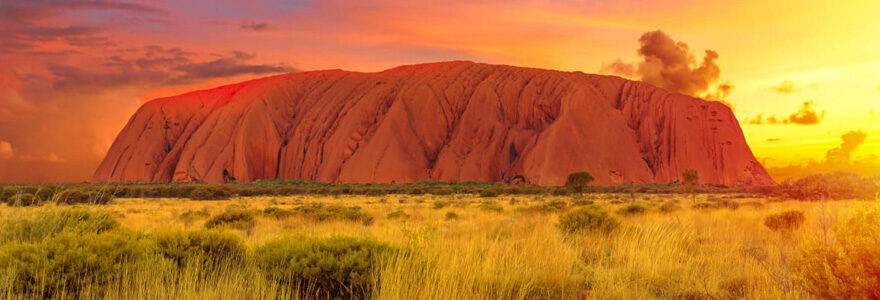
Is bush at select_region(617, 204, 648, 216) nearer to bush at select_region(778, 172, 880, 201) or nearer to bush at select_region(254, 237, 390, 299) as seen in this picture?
bush at select_region(254, 237, 390, 299)

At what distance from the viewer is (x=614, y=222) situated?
446 inches

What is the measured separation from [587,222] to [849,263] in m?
7.65

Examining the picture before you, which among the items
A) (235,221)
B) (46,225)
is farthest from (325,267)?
(235,221)

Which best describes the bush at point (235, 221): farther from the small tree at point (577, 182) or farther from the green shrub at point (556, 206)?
the small tree at point (577, 182)

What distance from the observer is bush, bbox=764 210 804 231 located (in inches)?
467

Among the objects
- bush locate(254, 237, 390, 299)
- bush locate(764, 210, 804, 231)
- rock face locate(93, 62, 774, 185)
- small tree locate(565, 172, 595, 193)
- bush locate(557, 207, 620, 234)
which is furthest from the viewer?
rock face locate(93, 62, 774, 185)

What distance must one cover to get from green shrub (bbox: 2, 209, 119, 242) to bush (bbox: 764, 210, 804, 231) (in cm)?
1341

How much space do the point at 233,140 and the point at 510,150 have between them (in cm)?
4938

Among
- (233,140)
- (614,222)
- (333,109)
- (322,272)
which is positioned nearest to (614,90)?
(333,109)

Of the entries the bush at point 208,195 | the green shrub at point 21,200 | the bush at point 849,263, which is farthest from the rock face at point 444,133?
the bush at point 849,263

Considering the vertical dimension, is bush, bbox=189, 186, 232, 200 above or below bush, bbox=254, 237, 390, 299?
below

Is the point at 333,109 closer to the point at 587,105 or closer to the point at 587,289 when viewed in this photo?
the point at 587,105

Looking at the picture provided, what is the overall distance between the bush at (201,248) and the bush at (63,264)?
508 millimetres

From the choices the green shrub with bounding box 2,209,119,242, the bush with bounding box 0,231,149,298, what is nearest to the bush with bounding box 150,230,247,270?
the bush with bounding box 0,231,149,298
